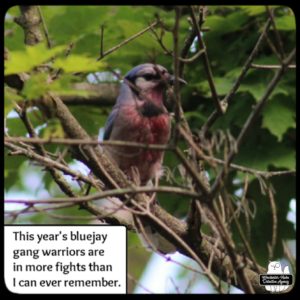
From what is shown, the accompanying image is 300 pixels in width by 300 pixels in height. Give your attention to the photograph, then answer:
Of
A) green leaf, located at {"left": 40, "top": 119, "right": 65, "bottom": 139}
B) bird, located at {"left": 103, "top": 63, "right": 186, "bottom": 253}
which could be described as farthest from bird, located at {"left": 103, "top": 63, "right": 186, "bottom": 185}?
green leaf, located at {"left": 40, "top": 119, "right": 65, "bottom": 139}

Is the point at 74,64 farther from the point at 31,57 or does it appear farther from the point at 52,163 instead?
the point at 52,163

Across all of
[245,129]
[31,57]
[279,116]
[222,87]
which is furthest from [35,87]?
[279,116]

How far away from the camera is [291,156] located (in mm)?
5668

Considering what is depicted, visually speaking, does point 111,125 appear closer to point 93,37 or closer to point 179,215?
point 93,37

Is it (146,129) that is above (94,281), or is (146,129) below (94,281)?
above

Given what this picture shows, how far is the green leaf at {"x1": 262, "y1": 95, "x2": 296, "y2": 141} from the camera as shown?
5562 mm

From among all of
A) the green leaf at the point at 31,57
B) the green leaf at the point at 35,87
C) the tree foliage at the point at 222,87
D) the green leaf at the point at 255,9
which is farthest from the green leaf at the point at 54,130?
the green leaf at the point at 255,9

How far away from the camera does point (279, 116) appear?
561 centimetres

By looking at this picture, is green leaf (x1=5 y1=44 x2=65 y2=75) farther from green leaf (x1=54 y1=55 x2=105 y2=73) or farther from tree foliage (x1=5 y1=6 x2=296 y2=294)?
tree foliage (x1=5 y1=6 x2=296 y2=294)

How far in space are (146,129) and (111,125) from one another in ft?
1.03

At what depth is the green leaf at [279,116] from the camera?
556 cm

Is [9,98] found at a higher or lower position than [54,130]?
higher

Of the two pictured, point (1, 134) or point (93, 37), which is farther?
point (93, 37)

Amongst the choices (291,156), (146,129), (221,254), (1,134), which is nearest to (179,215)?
(291,156)
